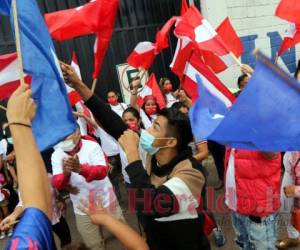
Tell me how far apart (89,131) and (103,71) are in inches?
92.3

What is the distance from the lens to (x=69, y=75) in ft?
8.21

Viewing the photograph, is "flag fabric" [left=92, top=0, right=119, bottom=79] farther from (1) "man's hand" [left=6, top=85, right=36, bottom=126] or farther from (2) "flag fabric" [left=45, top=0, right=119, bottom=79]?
(1) "man's hand" [left=6, top=85, right=36, bottom=126]

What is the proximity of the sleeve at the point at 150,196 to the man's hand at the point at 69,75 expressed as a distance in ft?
2.47

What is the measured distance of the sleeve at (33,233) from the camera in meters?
1.17

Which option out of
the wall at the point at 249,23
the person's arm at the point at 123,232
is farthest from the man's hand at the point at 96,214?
the wall at the point at 249,23

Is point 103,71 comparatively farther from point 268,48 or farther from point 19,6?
point 19,6

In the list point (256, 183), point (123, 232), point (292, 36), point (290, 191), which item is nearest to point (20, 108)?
point (123, 232)

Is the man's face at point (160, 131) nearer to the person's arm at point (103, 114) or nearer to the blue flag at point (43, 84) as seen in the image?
the person's arm at point (103, 114)

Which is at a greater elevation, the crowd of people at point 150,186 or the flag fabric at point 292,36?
the flag fabric at point 292,36

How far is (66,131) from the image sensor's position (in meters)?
1.87

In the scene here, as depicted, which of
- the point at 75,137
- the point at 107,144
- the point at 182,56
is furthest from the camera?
the point at 107,144

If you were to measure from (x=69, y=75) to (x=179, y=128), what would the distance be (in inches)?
31.6

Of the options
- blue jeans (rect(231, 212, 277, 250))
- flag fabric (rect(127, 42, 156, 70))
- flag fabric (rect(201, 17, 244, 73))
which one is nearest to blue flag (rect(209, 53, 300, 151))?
blue jeans (rect(231, 212, 277, 250))

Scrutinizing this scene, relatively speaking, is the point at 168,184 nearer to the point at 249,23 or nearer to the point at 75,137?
the point at 75,137
